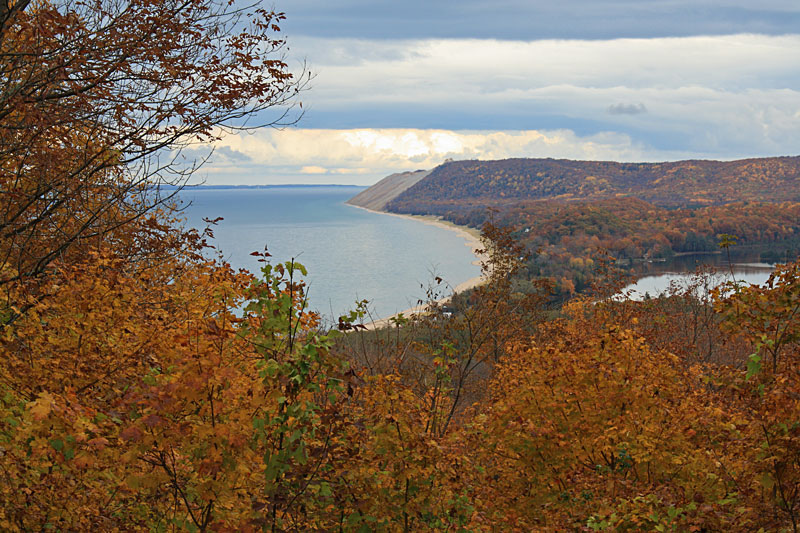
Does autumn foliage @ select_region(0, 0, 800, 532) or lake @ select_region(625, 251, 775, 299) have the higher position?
autumn foliage @ select_region(0, 0, 800, 532)

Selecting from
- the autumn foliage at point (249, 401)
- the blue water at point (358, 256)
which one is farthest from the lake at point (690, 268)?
the autumn foliage at point (249, 401)

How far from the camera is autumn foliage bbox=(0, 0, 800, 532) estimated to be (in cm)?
484

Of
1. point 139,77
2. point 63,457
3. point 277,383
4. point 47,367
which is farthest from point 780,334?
point 139,77

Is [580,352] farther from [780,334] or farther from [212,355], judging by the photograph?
[212,355]

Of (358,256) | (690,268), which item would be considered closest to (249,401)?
(690,268)

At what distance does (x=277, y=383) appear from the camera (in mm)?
5109

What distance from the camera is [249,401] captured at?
5039 millimetres

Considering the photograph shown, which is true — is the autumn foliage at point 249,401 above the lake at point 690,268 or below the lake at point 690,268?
above

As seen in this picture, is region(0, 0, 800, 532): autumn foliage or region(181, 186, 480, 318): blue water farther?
region(181, 186, 480, 318): blue water

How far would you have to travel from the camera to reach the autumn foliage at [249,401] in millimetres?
4836

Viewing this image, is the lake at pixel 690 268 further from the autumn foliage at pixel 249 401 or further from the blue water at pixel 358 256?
the autumn foliage at pixel 249 401

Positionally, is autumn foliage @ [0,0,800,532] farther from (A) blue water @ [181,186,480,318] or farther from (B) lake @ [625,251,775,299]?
(B) lake @ [625,251,775,299]

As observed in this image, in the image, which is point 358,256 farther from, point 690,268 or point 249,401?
point 249,401

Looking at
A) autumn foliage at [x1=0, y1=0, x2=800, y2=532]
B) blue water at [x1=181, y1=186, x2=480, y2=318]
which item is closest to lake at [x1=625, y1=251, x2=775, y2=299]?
blue water at [x1=181, y1=186, x2=480, y2=318]
